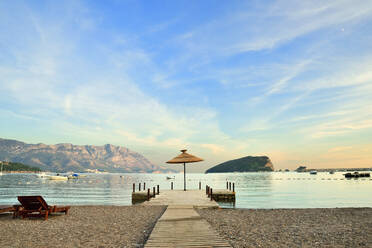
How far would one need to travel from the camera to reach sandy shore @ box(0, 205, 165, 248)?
9117 mm

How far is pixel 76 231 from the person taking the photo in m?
11.1

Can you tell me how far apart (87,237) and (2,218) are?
7.18m

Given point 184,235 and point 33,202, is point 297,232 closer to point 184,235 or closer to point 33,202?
point 184,235

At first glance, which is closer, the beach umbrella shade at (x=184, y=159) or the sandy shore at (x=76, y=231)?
the sandy shore at (x=76, y=231)

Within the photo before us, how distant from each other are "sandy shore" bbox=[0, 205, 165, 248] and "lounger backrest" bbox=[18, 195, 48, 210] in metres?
0.71

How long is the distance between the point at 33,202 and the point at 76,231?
455 cm

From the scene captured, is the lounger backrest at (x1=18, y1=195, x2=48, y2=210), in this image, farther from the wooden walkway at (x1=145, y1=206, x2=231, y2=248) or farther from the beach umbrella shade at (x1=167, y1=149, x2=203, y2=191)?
the beach umbrella shade at (x1=167, y1=149, x2=203, y2=191)

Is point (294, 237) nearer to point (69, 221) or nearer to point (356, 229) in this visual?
point (356, 229)

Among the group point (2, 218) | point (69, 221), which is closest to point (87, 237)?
point (69, 221)

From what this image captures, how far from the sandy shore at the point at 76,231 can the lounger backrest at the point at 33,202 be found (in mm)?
712

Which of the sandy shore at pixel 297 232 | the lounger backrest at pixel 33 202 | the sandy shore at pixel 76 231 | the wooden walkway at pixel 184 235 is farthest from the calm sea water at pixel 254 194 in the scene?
the wooden walkway at pixel 184 235

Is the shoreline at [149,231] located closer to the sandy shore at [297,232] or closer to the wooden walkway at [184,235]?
the sandy shore at [297,232]

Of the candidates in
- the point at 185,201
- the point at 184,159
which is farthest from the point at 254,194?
the point at 185,201

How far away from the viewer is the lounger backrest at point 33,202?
13844 mm
